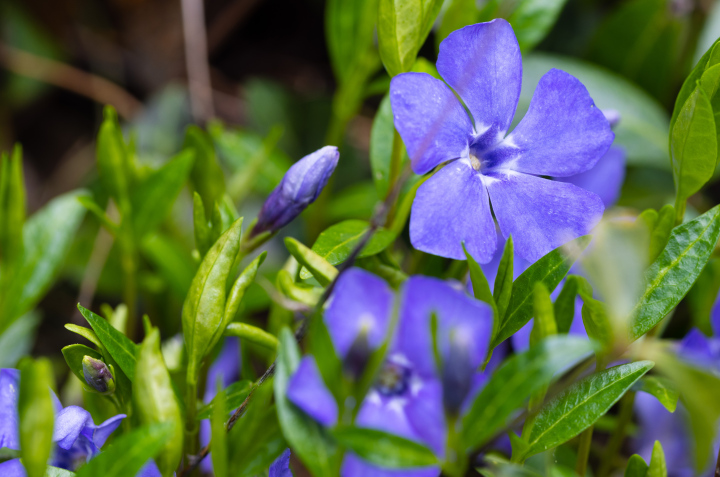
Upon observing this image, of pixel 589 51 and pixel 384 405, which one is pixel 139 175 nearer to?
pixel 384 405

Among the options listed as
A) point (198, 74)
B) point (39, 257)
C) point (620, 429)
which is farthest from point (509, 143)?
point (198, 74)

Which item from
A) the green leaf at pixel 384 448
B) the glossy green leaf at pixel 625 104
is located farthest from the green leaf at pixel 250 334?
the glossy green leaf at pixel 625 104

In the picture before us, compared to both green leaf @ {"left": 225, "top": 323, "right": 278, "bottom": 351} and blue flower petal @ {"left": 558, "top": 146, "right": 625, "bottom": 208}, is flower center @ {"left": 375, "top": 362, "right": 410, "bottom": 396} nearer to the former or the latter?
green leaf @ {"left": 225, "top": 323, "right": 278, "bottom": 351}

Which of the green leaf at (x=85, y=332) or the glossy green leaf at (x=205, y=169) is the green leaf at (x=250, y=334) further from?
the glossy green leaf at (x=205, y=169)

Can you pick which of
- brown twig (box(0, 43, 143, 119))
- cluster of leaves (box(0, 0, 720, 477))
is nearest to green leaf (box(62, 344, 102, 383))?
cluster of leaves (box(0, 0, 720, 477))

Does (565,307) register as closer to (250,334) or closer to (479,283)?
Result: (479,283)
